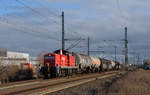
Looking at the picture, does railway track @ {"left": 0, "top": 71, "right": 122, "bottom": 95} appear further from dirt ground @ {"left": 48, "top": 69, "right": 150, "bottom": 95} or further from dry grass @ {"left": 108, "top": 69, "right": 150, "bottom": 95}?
dry grass @ {"left": 108, "top": 69, "right": 150, "bottom": 95}

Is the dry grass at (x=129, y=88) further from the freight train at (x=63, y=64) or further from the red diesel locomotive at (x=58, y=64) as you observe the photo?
the freight train at (x=63, y=64)

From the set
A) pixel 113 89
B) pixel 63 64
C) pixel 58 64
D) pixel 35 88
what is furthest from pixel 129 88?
pixel 63 64

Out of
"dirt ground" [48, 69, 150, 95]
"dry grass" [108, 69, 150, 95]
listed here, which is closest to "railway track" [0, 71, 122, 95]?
"dirt ground" [48, 69, 150, 95]

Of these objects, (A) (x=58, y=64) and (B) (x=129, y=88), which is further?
(A) (x=58, y=64)

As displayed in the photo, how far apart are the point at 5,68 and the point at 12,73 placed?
1627mm

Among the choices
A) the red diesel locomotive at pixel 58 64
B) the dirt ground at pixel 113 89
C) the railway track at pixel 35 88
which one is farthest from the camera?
the red diesel locomotive at pixel 58 64

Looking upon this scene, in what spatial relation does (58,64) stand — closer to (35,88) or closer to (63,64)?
(63,64)

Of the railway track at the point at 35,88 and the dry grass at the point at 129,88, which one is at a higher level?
the dry grass at the point at 129,88

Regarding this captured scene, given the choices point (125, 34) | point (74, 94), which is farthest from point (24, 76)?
point (125, 34)

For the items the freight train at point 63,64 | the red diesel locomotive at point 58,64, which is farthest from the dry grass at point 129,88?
the freight train at point 63,64

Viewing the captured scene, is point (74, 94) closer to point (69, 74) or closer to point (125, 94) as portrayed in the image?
point (125, 94)

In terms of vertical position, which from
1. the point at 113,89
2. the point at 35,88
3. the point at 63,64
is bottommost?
the point at 35,88

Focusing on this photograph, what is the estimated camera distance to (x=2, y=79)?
2525cm

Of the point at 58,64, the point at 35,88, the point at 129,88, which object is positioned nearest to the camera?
the point at 129,88
